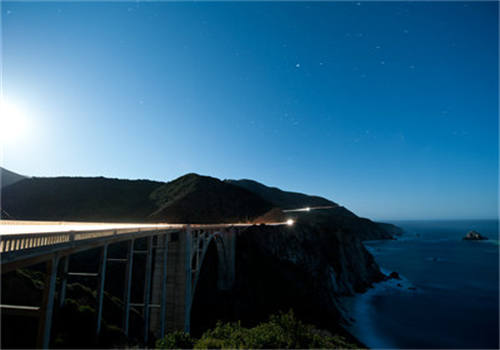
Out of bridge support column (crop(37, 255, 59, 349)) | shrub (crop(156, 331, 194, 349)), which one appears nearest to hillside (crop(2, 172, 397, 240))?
shrub (crop(156, 331, 194, 349))

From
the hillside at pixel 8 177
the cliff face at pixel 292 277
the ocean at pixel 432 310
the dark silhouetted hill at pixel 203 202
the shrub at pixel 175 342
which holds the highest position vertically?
the hillside at pixel 8 177

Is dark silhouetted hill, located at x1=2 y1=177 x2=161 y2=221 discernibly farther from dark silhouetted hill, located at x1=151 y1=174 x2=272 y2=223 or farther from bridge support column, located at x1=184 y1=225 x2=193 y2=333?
bridge support column, located at x1=184 y1=225 x2=193 y2=333

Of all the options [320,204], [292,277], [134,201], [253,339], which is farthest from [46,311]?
[320,204]

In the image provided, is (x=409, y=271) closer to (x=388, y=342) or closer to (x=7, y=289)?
(x=388, y=342)

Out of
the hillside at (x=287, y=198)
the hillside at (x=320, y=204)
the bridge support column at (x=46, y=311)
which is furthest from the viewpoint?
the hillside at (x=287, y=198)

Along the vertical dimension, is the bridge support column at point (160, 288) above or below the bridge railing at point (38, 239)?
below

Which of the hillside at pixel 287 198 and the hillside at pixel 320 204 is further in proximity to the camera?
the hillside at pixel 287 198

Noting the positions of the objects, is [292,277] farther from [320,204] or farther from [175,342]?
[320,204]

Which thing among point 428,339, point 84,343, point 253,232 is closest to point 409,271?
point 428,339

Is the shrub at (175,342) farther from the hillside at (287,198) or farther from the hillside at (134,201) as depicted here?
the hillside at (287,198)

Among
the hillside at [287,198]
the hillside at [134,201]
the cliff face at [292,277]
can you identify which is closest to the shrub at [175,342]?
the cliff face at [292,277]
